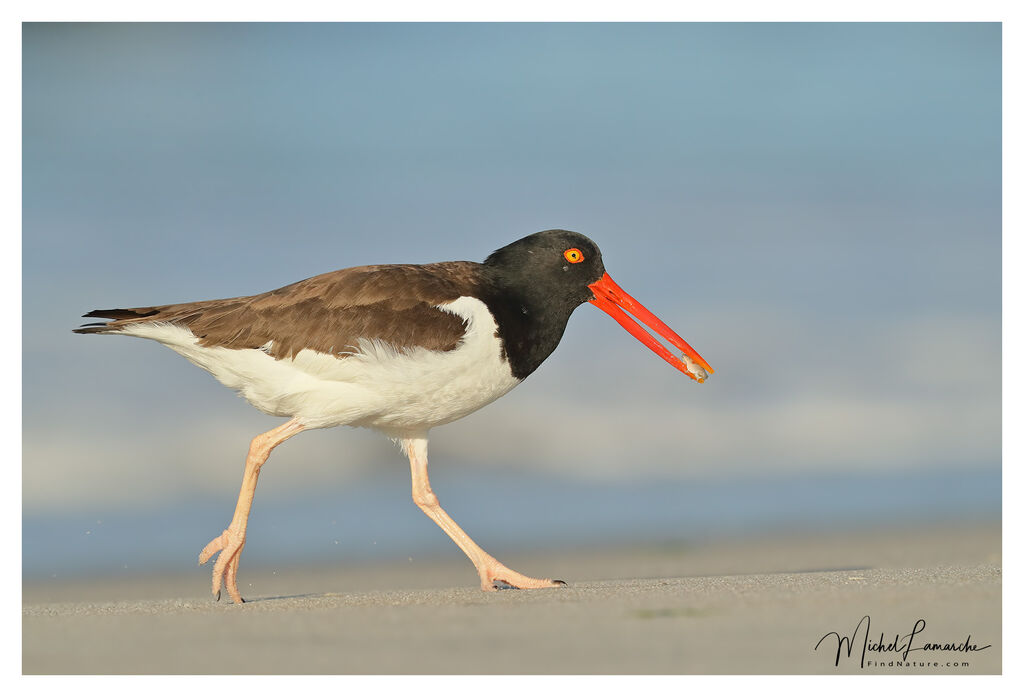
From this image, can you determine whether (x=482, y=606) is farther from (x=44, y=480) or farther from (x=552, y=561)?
(x=44, y=480)

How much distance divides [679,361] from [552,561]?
330cm

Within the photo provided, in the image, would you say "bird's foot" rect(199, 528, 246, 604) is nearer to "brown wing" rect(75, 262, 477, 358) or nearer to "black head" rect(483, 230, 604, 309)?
"brown wing" rect(75, 262, 477, 358)

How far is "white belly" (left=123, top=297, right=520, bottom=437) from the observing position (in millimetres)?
7211

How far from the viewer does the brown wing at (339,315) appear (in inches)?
286

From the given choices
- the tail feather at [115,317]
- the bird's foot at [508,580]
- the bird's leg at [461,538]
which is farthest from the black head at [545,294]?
the tail feather at [115,317]

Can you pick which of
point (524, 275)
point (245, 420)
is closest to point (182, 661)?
point (524, 275)

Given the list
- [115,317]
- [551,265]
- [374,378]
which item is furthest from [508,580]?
[115,317]

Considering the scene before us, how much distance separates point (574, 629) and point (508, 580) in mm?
1715

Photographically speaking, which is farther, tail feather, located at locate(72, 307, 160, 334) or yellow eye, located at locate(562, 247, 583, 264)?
yellow eye, located at locate(562, 247, 583, 264)

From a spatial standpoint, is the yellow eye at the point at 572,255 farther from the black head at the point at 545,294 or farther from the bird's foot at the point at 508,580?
the bird's foot at the point at 508,580

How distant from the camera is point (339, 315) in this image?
7379 millimetres
